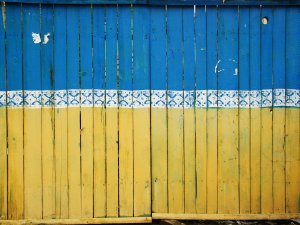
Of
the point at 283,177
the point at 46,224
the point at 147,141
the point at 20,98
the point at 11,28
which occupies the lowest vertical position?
the point at 46,224

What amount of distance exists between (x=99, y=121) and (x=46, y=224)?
1184 millimetres

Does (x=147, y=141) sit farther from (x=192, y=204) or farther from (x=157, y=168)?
(x=192, y=204)

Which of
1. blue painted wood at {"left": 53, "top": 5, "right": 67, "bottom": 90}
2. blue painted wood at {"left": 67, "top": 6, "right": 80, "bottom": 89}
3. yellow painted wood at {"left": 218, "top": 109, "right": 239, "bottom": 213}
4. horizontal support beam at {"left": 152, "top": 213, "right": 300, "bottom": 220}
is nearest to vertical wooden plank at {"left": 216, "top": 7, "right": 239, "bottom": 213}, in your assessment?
yellow painted wood at {"left": 218, "top": 109, "right": 239, "bottom": 213}

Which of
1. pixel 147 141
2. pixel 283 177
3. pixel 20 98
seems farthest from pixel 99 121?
pixel 283 177

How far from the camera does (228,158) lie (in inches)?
172

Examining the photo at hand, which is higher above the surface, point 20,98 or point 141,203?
point 20,98

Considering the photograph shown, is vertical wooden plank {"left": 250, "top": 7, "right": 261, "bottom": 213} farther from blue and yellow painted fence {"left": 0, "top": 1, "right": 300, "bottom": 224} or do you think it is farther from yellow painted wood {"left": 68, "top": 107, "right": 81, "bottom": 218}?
yellow painted wood {"left": 68, "top": 107, "right": 81, "bottom": 218}

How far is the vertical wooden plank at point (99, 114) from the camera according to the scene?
425 cm

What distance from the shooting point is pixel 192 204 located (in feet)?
14.4

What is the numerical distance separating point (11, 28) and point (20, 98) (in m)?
0.71

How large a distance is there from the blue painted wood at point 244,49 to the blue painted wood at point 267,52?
0.15 metres

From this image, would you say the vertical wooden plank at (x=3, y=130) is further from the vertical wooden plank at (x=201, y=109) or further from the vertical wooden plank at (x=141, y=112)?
the vertical wooden plank at (x=201, y=109)

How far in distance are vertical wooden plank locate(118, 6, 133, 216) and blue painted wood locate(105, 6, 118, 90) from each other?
52 millimetres

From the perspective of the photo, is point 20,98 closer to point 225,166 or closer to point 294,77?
point 225,166
